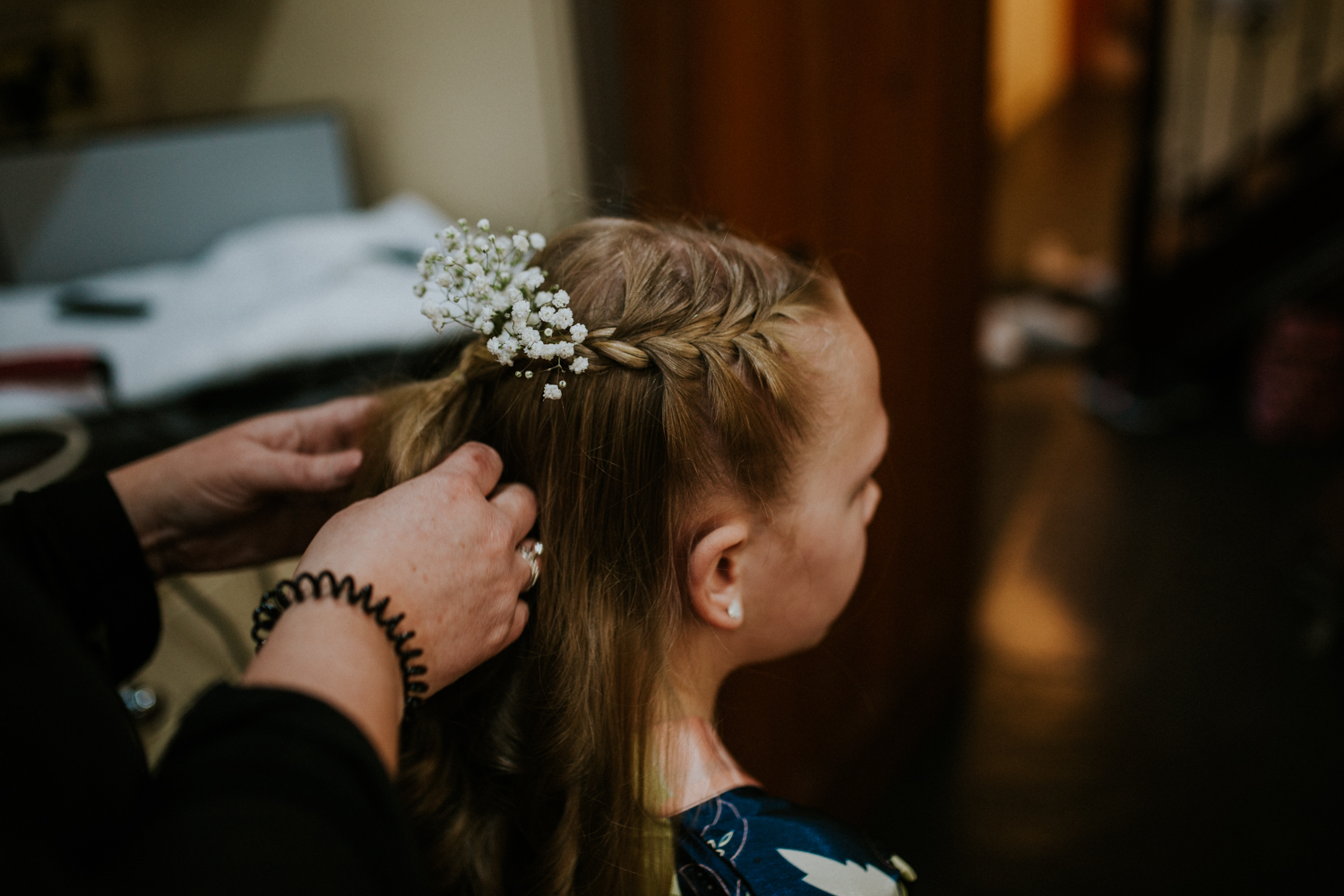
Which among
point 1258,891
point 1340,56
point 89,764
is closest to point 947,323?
point 1258,891

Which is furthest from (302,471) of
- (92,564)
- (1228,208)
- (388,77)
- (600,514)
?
(1228,208)

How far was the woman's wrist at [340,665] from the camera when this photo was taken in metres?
0.46

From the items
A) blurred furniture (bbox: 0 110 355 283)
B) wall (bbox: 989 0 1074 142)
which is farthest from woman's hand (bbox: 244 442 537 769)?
wall (bbox: 989 0 1074 142)

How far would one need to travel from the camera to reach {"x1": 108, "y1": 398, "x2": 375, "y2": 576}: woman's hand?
0.81 m

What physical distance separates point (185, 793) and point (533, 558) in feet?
0.98

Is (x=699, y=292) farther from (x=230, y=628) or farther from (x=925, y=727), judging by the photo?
(x=925, y=727)

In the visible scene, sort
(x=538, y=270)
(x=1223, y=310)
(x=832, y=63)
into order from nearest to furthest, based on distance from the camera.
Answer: (x=538, y=270), (x=832, y=63), (x=1223, y=310)

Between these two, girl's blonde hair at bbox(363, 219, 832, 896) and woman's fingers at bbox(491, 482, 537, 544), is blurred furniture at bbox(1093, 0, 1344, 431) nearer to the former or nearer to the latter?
girl's blonde hair at bbox(363, 219, 832, 896)

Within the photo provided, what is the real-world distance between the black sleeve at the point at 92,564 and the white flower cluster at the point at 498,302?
35 centimetres

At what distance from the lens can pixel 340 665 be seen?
0.47 meters

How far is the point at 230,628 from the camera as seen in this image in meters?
1.24

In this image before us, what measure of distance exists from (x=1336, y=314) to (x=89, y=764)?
388 centimetres

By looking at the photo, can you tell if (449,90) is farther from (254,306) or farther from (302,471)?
(302,471)

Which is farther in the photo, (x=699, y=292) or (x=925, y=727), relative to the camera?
(x=925, y=727)
